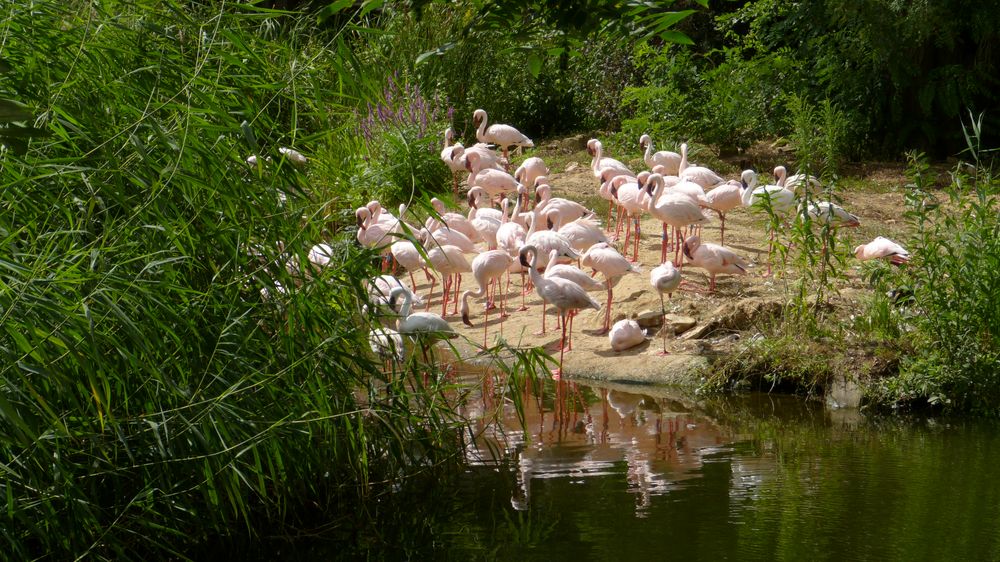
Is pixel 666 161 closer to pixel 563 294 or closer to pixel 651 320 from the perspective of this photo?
pixel 651 320

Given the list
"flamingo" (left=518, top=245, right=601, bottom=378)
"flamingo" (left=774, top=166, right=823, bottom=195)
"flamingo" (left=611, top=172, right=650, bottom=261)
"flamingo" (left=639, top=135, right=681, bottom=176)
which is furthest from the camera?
"flamingo" (left=639, top=135, right=681, bottom=176)

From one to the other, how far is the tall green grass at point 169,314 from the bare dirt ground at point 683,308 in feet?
Result: 6.19

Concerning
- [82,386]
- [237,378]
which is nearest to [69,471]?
[82,386]

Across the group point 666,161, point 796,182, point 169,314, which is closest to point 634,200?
point 796,182

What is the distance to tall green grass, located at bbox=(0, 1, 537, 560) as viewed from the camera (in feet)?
11.1

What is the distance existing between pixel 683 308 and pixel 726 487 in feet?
10.8

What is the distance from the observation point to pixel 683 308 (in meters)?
8.28

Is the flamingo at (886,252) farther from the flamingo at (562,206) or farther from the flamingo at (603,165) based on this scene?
the flamingo at (603,165)

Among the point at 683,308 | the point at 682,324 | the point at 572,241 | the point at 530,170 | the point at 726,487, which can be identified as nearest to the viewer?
the point at 726,487

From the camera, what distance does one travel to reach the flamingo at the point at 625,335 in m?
7.86

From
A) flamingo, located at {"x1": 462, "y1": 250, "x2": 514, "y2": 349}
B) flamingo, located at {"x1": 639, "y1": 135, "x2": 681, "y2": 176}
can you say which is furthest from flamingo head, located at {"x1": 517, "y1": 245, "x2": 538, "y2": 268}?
flamingo, located at {"x1": 639, "y1": 135, "x2": 681, "y2": 176}

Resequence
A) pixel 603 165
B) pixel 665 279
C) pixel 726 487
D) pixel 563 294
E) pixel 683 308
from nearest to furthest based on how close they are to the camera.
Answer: pixel 726 487 < pixel 563 294 < pixel 665 279 < pixel 683 308 < pixel 603 165

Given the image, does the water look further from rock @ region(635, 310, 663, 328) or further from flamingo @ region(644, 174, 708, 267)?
flamingo @ region(644, 174, 708, 267)

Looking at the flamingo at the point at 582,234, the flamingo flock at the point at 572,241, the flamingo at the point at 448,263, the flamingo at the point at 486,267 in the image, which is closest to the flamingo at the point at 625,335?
the flamingo flock at the point at 572,241
